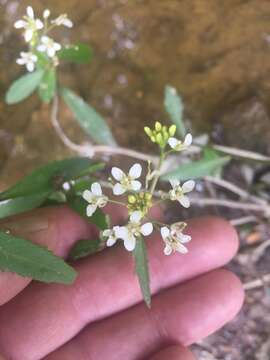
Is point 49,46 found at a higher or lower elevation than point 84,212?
higher

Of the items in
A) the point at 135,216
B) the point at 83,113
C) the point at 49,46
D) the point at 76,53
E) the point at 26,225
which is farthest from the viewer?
the point at 83,113

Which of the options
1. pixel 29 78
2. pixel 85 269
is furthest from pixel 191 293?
pixel 29 78

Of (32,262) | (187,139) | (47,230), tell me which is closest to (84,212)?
(47,230)

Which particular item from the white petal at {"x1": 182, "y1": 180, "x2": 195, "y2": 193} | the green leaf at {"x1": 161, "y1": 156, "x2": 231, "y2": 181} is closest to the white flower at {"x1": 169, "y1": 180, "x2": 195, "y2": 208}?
the white petal at {"x1": 182, "y1": 180, "x2": 195, "y2": 193}

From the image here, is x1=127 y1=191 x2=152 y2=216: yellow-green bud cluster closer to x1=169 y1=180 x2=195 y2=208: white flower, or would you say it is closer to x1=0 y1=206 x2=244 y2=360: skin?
x1=169 y1=180 x2=195 y2=208: white flower

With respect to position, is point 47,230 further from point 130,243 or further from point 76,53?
point 76,53
